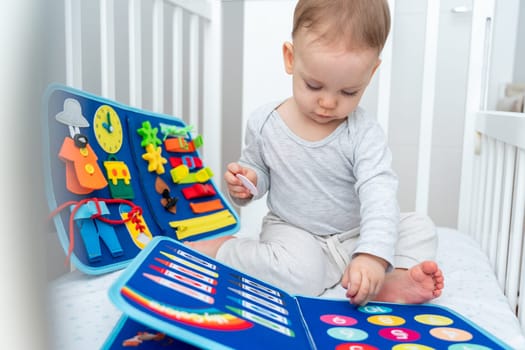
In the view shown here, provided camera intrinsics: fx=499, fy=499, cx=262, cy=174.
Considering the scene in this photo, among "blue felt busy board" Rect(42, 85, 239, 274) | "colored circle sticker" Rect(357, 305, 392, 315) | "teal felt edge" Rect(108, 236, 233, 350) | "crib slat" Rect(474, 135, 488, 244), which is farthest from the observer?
"crib slat" Rect(474, 135, 488, 244)

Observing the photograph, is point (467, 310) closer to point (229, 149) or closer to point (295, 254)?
point (295, 254)

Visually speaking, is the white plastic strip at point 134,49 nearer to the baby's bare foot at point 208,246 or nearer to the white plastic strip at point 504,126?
the baby's bare foot at point 208,246

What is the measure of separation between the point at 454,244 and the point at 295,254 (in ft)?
1.40

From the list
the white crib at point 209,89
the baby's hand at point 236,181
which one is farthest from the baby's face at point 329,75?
the white crib at point 209,89

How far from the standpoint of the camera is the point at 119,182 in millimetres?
856

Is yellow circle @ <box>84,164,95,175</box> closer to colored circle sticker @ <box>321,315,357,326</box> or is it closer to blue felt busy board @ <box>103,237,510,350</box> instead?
blue felt busy board @ <box>103,237,510,350</box>

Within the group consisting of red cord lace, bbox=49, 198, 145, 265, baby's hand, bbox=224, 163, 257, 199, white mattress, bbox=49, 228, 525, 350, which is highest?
baby's hand, bbox=224, 163, 257, 199

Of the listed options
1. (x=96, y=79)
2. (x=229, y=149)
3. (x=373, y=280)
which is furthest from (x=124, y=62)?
(x=373, y=280)

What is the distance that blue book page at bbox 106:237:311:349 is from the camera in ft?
1.26

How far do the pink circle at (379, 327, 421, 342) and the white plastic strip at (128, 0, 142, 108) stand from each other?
0.67 m

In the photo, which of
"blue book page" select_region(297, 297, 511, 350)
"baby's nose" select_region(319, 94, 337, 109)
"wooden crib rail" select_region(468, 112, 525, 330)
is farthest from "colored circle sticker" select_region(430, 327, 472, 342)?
"baby's nose" select_region(319, 94, 337, 109)

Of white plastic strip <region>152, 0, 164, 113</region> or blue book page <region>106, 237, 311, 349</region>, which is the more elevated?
white plastic strip <region>152, 0, 164, 113</region>

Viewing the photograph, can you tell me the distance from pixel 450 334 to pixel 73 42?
0.68 metres

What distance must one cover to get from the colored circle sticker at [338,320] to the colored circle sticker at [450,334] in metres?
0.09
